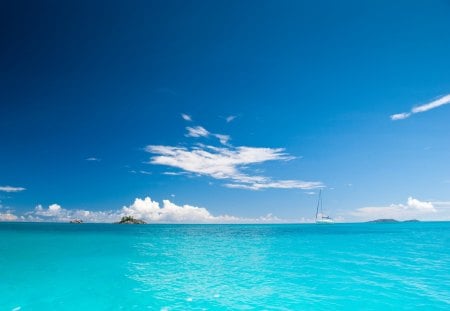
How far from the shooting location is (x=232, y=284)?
21891 millimetres

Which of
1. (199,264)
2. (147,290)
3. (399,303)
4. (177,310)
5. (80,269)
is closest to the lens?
(177,310)

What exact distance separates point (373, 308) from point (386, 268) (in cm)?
1467

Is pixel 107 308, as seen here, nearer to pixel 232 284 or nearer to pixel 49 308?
pixel 49 308

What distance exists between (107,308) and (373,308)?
15337 mm

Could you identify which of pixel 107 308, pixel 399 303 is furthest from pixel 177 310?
pixel 399 303

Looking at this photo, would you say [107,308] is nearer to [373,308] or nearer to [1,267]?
[373,308]

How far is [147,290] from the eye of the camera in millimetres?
20219

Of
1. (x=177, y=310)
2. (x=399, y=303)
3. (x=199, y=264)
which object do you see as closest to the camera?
(x=177, y=310)

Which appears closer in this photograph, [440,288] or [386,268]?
[440,288]

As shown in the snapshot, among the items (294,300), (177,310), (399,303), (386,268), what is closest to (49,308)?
(177,310)

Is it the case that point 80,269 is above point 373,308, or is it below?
below

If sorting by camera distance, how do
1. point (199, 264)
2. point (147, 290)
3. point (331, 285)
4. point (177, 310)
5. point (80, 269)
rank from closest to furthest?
point (177, 310) < point (147, 290) < point (331, 285) < point (80, 269) < point (199, 264)

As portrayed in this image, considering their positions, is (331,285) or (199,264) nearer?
(331,285)

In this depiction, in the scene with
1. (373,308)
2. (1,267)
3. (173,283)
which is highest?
(373,308)
